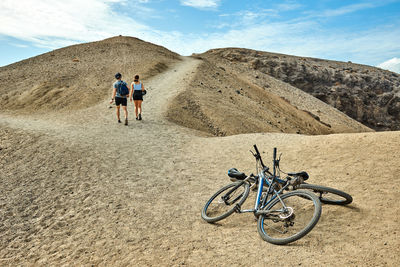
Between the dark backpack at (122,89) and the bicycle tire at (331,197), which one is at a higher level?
the dark backpack at (122,89)

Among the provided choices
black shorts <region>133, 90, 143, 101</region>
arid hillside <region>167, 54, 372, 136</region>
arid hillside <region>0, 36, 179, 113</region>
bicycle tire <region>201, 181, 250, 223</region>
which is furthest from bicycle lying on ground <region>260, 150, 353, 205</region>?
arid hillside <region>0, 36, 179, 113</region>

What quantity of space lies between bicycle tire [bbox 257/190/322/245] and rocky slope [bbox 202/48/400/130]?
40.9 meters

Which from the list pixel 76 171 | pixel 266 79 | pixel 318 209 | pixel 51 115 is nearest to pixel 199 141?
pixel 76 171

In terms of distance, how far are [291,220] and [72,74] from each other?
2665cm

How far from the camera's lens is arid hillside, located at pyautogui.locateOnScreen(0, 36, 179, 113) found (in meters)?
21.3

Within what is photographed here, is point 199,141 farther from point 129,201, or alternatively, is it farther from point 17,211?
point 17,211

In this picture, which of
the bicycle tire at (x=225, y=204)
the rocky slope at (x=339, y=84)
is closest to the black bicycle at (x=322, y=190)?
the bicycle tire at (x=225, y=204)

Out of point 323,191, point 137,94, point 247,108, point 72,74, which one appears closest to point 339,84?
point 247,108

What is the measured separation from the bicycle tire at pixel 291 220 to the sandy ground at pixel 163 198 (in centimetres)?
17

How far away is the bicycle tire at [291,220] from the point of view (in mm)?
4148

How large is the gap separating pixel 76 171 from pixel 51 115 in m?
11.6

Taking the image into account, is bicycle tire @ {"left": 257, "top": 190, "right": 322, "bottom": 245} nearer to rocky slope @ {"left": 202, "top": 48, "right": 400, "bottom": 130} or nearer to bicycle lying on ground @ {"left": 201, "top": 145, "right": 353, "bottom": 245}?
bicycle lying on ground @ {"left": 201, "top": 145, "right": 353, "bottom": 245}

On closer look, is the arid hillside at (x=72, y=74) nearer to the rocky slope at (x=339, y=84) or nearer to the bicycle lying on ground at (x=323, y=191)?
the rocky slope at (x=339, y=84)

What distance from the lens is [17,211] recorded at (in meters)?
6.29
